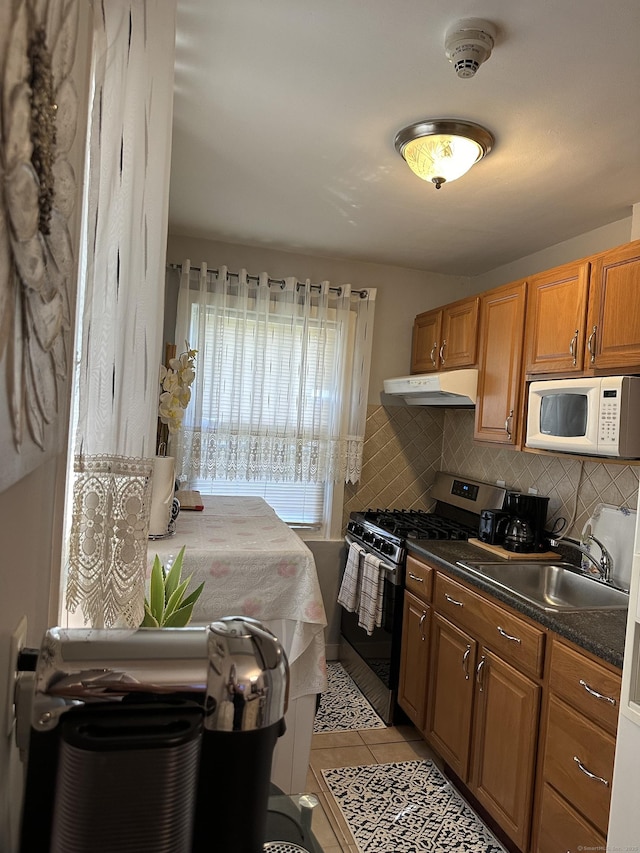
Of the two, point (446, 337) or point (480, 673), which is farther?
point (446, 337)

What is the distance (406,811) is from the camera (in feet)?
7.83

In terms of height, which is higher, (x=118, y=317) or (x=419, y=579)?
(x=118, y=317)

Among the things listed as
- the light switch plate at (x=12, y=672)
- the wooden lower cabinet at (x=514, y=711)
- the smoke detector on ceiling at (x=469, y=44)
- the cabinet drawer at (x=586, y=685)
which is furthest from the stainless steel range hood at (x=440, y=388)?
the light switch plate at (x=12, y=672)

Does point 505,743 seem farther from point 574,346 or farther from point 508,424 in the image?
point 574,346

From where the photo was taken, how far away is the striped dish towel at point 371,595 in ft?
10.4

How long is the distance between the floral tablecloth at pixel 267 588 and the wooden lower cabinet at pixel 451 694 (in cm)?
72

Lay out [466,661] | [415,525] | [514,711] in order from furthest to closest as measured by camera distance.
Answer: [415,525] → [466,661] → [514,711]

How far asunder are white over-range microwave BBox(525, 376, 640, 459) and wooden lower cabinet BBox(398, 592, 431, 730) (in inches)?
40.0

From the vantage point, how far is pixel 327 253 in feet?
11.9

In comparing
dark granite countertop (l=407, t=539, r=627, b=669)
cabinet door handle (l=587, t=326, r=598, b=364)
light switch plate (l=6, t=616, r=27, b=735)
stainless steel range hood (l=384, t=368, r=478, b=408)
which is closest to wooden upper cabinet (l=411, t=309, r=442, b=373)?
stainless steel range hood (l=384, t=368, r=478, b=408)

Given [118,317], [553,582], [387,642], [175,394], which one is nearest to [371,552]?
[387,642]

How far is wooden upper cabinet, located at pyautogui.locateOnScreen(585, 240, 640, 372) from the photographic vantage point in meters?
2.12

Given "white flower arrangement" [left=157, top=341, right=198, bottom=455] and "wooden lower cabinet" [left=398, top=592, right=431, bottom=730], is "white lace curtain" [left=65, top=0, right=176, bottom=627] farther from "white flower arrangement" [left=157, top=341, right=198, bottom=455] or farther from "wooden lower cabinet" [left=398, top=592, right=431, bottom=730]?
"wooden lower cabinet" [left=398, top=592, right=431, bottom=730]

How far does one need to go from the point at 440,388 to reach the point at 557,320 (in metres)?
0.76
